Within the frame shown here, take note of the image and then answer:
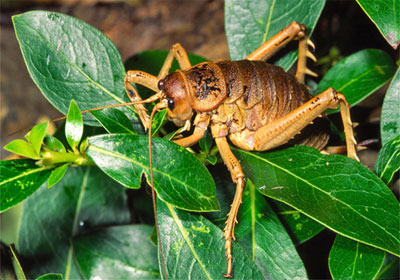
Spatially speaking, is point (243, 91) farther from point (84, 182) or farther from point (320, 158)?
point (84, 182)

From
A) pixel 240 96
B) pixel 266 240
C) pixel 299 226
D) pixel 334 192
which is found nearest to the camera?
pixel 334 192

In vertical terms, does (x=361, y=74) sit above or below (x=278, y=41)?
below

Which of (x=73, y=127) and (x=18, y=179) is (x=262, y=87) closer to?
(x=73, y=127)

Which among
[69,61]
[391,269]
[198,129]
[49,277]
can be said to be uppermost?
[69,61]

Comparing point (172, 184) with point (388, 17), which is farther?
point (388, 17)

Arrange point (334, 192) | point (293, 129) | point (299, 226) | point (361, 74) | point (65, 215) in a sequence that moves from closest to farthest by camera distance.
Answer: point (334, 192), point (299, 226), point (293, 129), point (361, 74), point (65, 215)

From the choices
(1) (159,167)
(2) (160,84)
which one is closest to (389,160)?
(1) (159,167)

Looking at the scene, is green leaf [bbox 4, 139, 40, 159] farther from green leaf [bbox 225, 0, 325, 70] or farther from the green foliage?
green leaf [bbox 225, 0, 325, 70]

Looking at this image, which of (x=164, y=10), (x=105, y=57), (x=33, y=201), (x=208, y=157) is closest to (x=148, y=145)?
(x=208, y=157)
